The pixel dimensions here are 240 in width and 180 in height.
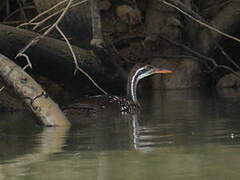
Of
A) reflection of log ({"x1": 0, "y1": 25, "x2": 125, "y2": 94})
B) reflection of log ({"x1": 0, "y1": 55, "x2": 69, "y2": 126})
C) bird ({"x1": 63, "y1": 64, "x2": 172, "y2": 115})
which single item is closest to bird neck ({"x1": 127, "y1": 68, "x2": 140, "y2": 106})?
bird ({"x1": 63, "y1": 64, "x2": 172, "y2": 115})

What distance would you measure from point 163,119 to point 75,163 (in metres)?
3.55

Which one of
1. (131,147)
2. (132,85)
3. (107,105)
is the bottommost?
(131,147)

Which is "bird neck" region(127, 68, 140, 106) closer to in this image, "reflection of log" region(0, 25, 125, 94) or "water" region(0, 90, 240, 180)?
"reflection of log" region(0, 25, 125, 94)

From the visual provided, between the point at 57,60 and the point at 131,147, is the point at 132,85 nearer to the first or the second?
the point at 57,60

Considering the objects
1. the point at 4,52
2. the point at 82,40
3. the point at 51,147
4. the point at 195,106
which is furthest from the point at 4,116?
the point at 51,147

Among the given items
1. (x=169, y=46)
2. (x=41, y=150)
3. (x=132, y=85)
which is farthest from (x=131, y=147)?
(x=169, y=46)

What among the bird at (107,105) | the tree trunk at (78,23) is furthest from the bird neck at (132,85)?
the tree trunk at (78,23)

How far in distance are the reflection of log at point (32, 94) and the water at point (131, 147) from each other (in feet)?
0.73

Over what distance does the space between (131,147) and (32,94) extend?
2.21m

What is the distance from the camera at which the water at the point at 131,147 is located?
5.77 meters

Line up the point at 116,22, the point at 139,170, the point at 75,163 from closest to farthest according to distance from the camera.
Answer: the point at 139,170, the point at 75,163, the point at 116,22

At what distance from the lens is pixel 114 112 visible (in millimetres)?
10828

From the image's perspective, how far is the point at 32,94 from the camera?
29.3 feet

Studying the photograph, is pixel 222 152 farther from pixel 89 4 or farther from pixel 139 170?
pixel 89 4
